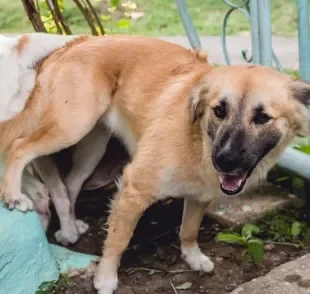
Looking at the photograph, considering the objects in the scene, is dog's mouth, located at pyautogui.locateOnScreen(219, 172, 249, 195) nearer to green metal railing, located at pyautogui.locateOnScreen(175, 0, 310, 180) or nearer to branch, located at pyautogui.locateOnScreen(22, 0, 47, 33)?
green metal railing, located at pyautogui.locateOnScreen(175, 0, 310, 180)

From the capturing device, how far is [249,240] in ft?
13.5

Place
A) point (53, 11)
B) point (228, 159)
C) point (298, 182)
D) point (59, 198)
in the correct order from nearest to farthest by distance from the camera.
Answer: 1. point (228, 159)
2. point (59, 198)
3. point (298, 182)
4. point (53, 11)

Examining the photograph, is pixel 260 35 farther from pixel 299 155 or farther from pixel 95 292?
pixel 95 292

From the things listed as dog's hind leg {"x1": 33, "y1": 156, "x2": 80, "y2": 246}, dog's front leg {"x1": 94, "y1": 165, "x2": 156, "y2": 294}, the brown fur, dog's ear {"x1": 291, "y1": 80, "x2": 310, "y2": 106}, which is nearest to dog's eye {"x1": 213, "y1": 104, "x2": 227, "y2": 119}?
dog's ear {"x1": 291, "y1": 80, "x2": 310, "y2": 106}

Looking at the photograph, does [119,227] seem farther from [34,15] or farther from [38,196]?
[34,15]

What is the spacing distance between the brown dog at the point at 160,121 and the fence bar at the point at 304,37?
2.05 feet

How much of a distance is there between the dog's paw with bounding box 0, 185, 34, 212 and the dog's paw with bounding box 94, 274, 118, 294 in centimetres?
51

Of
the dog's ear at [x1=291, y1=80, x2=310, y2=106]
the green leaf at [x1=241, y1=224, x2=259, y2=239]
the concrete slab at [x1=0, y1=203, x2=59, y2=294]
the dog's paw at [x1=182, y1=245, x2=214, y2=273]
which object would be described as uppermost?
the dog's ear at [x1=291, y1=80, x2=310, y2=106]

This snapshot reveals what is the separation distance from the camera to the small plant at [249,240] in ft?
13.0

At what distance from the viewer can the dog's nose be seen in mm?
3246

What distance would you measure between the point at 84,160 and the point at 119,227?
0.96 m

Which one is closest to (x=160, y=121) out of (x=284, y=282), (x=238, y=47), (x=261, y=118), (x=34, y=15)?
(x=261, y=118)

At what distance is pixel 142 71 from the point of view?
13.7 feet

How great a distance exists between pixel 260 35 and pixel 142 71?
0.74 m
